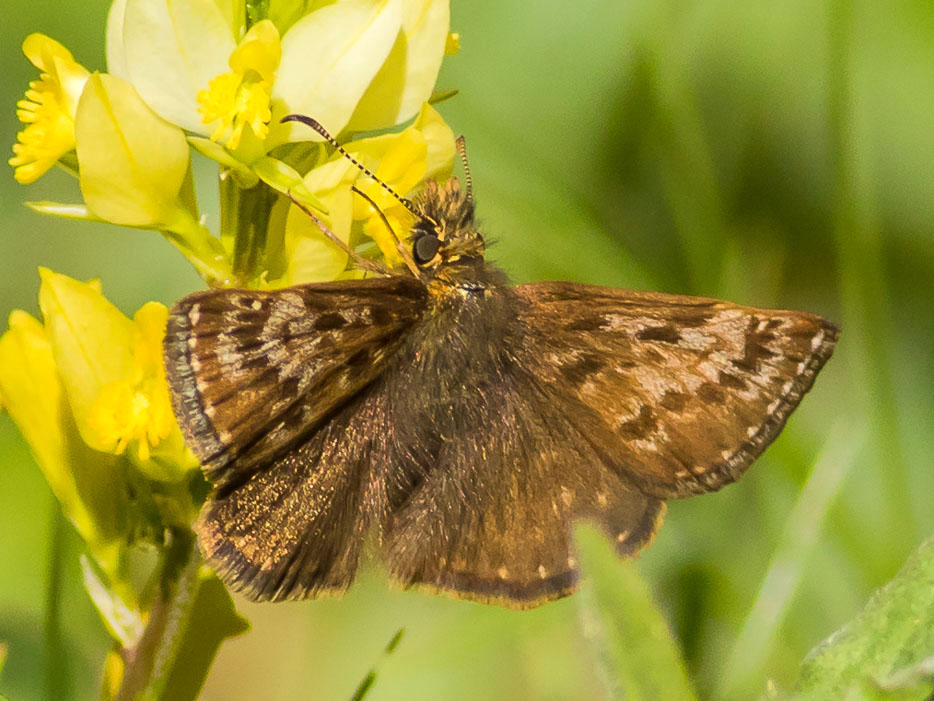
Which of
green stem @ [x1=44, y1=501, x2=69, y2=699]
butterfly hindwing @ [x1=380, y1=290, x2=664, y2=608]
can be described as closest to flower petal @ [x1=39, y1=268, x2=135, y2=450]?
butterfly hindwing @ [x1=380, y1=290, x2=664, y2=608]

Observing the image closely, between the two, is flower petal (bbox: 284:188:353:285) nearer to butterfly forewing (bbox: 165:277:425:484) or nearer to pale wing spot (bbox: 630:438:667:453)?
butterfly forewing (bbox: 165:277:425:484)

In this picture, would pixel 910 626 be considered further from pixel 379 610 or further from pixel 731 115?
pixel 731 115

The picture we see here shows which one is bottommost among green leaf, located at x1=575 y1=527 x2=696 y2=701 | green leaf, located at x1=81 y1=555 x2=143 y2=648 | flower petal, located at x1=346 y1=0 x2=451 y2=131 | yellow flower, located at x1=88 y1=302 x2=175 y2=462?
green leaf, located at x1=81 y1=555 x2=143 y2=648

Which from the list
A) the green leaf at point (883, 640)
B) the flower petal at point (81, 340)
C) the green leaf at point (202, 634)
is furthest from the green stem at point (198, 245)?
the green leaf at point (883, 640)

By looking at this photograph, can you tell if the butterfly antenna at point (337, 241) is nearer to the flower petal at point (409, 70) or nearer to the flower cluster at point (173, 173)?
the flower cluster at point (173, 173)

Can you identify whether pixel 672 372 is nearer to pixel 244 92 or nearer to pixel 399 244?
pixel 399 244

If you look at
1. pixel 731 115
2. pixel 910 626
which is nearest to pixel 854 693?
pixel 910 626
